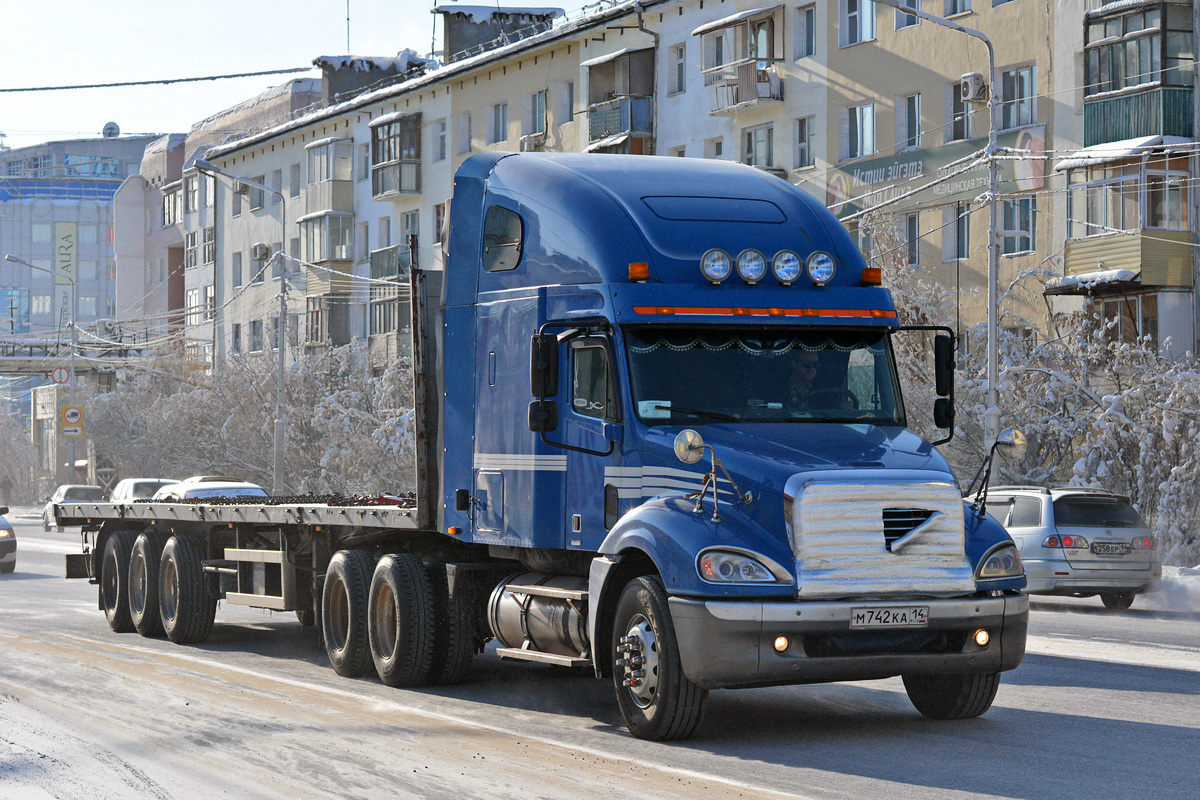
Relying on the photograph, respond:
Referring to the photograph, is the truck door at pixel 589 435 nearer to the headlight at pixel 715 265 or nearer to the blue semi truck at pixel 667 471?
the blue semi truck at pixel 667 471

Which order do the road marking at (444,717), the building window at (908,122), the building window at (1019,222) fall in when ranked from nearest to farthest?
the road marking at (444,717) < the building window at (1019,222) < the building window at (908,122)

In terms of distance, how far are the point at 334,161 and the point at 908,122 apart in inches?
1233

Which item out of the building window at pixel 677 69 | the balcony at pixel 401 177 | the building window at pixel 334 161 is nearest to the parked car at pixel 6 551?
the building window at pixel 677 69

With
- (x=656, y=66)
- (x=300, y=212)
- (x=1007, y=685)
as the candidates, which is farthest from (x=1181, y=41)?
(x=300, y=212)

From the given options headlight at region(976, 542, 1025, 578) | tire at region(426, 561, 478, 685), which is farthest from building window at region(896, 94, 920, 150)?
headlight at region(976, 542, 1025, 578)

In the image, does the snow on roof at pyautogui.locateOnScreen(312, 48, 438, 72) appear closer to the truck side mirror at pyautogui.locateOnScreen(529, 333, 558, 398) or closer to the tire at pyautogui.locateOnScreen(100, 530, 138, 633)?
the tire at pyautogui.locateOnScreen(100, 530, 138, 633)

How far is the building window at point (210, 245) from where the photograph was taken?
267ft

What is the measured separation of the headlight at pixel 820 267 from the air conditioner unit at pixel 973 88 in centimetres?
2968

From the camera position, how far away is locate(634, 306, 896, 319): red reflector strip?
1123 cm

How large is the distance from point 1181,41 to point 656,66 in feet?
60.7

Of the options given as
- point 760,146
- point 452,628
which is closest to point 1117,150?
point 760,146

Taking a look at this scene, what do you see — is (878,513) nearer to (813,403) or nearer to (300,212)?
(813,403)

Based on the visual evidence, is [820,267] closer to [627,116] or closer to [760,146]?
[760,146]

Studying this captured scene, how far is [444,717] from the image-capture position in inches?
464
